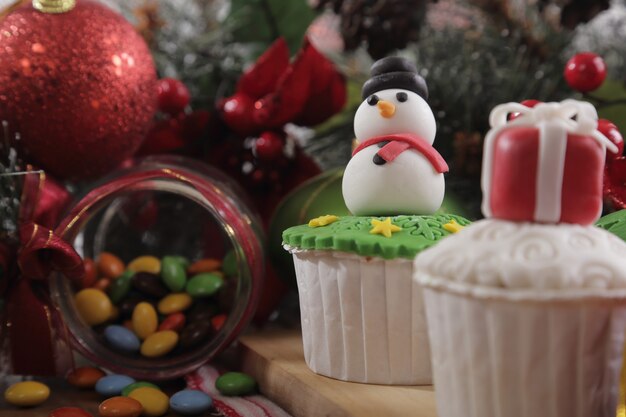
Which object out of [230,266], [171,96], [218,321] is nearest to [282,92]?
[171,96]

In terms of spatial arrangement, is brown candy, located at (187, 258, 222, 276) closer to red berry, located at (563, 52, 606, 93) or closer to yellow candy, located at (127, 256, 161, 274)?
yellow candy, located at (127, 256, 161, 274)

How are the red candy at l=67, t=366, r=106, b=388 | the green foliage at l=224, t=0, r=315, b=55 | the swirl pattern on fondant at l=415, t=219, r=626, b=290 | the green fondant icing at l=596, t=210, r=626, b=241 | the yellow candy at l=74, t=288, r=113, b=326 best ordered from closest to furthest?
1. the swirl pattern on fondant at l=415, t=219, r=626, b=290
2. the green fondant icing at l=596, t=210, r=626, b=241
3. the red candy at l=67, t=366, r=106, b=388
4. the yellow candy at l=74, t=288, r=113, b=326
5. the green foliage at l=224, t=0, r=315, b=55

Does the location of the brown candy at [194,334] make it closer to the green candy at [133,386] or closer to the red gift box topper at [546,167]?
the green candy at [133,386]

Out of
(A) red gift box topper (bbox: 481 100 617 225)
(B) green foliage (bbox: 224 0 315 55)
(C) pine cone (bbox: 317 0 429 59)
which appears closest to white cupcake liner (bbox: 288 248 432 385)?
(A) red gift box topper (bbox: 481 100 617 225)

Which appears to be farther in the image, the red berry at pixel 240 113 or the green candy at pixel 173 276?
the red berry at pixel 240 113

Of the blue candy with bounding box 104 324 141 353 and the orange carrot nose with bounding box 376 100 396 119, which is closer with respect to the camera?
the orange carrot nose with bounding box 376 100 396 119

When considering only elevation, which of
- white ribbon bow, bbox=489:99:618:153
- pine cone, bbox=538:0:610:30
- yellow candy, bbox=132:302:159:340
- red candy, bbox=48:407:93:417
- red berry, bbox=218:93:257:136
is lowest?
red candy, bbox=48:407:93:417

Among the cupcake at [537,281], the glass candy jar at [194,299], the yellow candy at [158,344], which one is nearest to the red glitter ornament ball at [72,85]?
the glass candy jar at [194,299]
